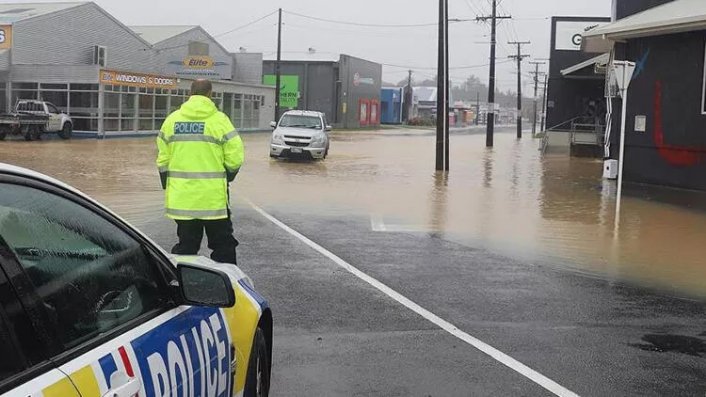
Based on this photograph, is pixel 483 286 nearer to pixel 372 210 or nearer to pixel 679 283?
pixel 679 283

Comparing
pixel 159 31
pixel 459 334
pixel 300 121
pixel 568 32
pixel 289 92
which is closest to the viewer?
pixel 459 334

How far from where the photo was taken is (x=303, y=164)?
981 inches

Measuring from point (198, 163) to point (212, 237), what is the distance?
2.08 ft

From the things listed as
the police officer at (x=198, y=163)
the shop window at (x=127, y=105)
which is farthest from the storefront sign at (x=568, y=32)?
the police officer at (x=198, y=163)

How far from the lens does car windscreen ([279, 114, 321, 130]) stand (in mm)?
26938

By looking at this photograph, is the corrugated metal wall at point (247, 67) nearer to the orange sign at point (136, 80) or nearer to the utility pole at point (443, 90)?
the orange sign at point (136, 80)

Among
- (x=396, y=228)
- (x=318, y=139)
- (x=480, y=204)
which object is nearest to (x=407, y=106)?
(x=318, y=139)

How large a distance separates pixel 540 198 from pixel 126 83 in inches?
1108

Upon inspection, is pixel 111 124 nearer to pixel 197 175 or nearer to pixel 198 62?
pixel 198 62

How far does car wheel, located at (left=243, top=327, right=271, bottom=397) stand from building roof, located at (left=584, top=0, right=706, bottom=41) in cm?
1419

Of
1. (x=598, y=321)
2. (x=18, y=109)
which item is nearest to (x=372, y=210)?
(x=598, y=321)

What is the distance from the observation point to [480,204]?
15.2m

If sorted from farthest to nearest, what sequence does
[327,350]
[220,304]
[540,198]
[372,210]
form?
[540,198]
[372,210]
[327,350]
[220,304]

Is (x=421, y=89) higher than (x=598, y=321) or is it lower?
higher
